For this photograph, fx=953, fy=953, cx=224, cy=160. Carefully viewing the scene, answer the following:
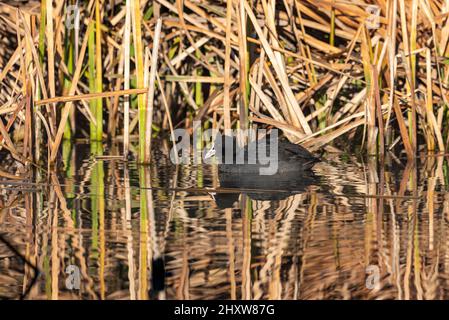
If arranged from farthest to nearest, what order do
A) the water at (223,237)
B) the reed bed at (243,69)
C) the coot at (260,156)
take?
1. the reed bed at (243,69)
2. the coot at (260,156)
3. the water at (223,237)

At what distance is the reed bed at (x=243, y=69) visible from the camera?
6.28 meters

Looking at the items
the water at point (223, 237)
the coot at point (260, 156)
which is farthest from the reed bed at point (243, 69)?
the water at point (223, 237)

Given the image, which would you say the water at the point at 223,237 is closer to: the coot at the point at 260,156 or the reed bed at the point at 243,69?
the coot at the point at 260,156

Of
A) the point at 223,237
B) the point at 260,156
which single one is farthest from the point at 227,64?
the point at 223,237

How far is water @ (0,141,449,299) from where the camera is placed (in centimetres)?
343

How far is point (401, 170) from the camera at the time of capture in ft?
20.0

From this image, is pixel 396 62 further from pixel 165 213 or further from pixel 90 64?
pixel 165 213

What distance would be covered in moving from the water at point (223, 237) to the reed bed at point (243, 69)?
2.26 feet

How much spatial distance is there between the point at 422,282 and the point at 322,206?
1445mm

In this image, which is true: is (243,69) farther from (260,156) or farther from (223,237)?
(223,237)

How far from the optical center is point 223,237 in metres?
4.11

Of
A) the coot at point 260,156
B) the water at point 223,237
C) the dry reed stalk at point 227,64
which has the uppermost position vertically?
the dry reed stalk at point 227,64

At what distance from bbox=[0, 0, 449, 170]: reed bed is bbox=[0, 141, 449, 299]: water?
0.69 metres

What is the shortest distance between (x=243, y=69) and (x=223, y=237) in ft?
7.89
